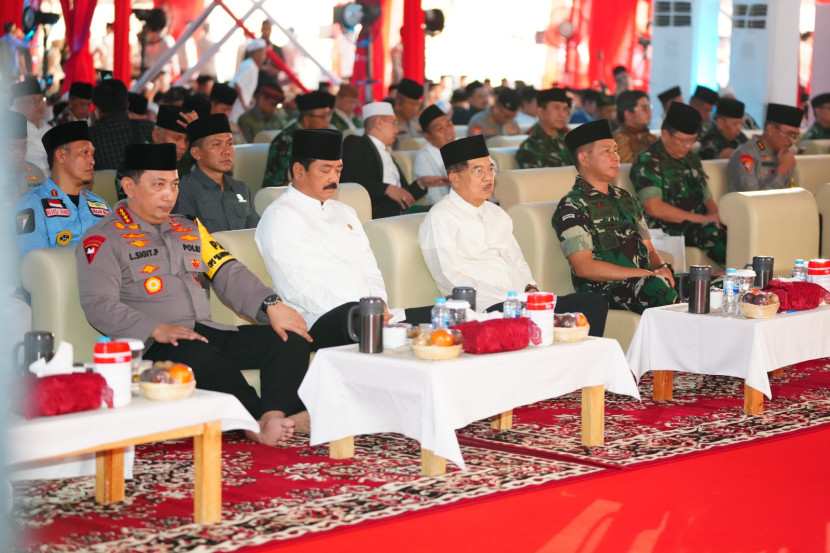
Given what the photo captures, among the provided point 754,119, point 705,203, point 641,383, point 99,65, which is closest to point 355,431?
point 641,383

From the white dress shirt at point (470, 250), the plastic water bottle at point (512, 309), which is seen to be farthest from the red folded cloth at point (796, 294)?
the plastic water bottle at point (512, 309)

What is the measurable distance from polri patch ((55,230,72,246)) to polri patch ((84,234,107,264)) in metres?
0.72

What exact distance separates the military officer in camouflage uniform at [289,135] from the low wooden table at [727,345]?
126 inches

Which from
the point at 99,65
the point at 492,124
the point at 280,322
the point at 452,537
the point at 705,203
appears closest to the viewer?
the point at 452,537

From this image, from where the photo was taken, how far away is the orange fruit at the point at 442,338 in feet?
12.4

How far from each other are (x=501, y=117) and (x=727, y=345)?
6.35 metres

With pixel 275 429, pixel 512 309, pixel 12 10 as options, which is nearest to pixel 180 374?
pixel 275 429

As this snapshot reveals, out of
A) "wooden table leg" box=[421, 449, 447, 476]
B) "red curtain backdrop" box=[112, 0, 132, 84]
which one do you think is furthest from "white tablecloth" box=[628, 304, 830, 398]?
"red curtain backdrop" box=[112, 0, 132, 84]

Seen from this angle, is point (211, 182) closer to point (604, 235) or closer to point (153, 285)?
point (153, 285)

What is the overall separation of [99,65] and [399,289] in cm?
799

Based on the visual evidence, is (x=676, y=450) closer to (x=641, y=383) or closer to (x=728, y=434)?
(x=728, y=434)

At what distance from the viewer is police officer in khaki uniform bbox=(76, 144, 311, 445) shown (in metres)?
4.16

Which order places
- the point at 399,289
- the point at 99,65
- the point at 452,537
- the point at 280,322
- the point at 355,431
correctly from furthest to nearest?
the point at 99,65
the point at 399,289
the point at 280,322
the point at 355,431
the point at 452,537

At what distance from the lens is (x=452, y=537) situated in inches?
129
